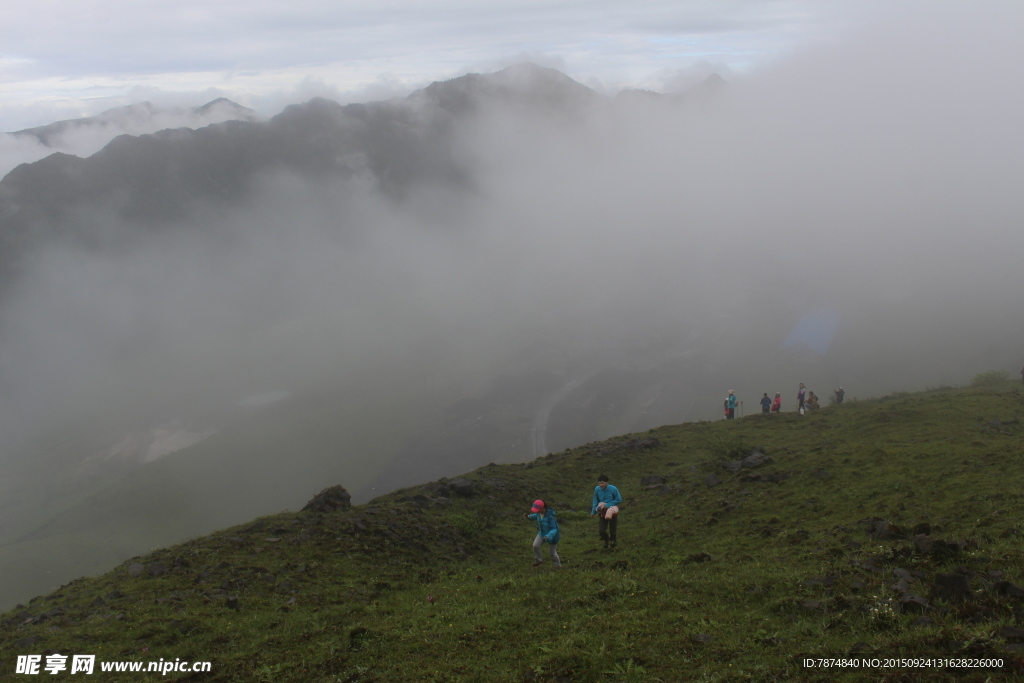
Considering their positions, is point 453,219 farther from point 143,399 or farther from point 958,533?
point 958,533

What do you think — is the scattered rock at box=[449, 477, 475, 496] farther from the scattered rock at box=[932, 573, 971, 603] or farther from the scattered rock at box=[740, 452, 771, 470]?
the scattered rock at box=[932, 573, 971, 603]

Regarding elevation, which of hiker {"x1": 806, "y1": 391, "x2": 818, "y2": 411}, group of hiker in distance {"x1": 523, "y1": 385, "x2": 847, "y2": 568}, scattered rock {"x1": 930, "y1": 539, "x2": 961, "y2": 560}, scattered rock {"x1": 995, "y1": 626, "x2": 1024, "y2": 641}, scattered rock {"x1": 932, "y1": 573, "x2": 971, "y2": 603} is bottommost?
scattered rock {"x1": 995, "y1": 626, "x2": 1024, "y2": 641}

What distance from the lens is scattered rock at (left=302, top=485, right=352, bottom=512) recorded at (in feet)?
78.3

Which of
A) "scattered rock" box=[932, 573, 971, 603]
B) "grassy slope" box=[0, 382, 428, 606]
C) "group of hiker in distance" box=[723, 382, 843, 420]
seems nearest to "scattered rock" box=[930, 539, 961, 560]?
"scattered rock" box=[932, 573, 971, 603]

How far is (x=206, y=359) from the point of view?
107500mm

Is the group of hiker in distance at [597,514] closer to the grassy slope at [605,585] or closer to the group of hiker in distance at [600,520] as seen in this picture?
the group of hiker in distance at [600,520]

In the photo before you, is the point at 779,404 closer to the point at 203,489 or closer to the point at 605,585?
the point at 605,585

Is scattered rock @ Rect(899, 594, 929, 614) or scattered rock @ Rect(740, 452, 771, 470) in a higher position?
scattered rock @ Rect(740, 452, 771, 470)

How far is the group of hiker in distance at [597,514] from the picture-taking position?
1795cm

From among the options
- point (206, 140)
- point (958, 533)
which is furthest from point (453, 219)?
point (958, 533)

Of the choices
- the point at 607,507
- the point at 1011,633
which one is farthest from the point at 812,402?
the point at 1011,633

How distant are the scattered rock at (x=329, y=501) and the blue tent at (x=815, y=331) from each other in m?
77.7

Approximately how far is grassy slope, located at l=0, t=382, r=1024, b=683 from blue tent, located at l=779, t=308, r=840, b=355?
209ft

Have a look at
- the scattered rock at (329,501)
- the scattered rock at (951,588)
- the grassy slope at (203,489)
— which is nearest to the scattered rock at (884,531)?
the scattered rock at (951,588)
